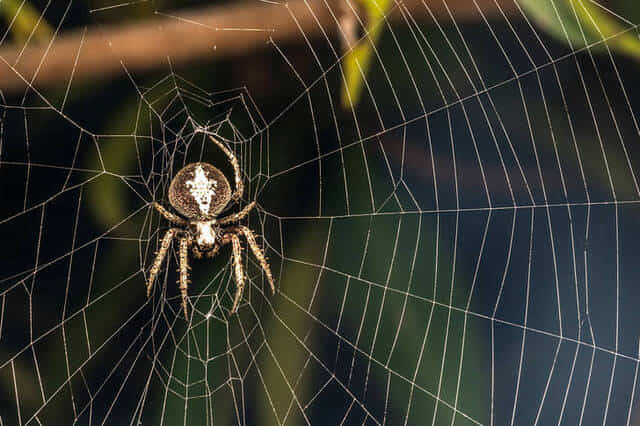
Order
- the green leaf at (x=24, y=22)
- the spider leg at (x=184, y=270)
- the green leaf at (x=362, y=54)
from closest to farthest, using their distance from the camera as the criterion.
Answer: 1. the green leaf at (x=24, y=22)
2. the green leaf at (x=362, y=54)
3. the spider leg at (x=184, y=270)

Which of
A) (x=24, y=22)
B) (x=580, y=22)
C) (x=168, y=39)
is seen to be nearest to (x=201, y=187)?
(x=168, y=39)

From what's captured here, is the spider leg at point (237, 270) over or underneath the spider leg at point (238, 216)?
underneath

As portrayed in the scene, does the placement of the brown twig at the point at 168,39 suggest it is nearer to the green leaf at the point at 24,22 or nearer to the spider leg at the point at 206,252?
the green leaf at the point at 24,22

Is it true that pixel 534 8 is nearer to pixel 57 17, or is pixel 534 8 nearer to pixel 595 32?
pixel 595 32

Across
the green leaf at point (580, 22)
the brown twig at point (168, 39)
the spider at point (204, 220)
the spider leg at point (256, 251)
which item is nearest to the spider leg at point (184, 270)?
the spider at point (204, 220)

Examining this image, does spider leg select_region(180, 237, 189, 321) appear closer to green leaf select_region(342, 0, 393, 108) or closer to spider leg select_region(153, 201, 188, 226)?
spider leg select_region(153, 201, 188, 226)

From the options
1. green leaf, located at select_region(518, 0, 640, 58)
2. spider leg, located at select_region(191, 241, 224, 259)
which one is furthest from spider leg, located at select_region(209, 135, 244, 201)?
green leaf, located at select_region(518, 0, 640, 58)
